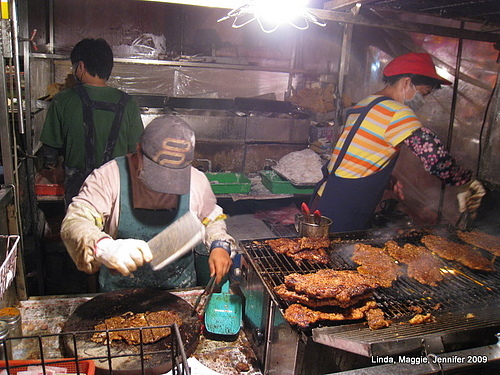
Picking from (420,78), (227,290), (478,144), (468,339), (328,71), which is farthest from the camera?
(328,71)

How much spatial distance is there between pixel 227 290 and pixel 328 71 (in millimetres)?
6439

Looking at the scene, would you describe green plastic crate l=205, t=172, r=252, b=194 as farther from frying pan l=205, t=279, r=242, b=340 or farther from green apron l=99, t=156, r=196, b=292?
frying pan l=205, t=279, r=242, b=340

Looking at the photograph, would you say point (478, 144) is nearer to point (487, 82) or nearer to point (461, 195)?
point (487, 82)

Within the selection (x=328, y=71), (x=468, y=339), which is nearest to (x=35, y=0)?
(x=328, y=71)

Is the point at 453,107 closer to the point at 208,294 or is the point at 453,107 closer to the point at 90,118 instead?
the point at 208,294

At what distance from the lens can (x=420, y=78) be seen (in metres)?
3.89

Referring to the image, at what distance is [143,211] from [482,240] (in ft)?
9.56

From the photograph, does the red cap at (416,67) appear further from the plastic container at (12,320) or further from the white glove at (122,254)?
the plastic container at (12,320)

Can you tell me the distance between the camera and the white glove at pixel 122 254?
6.86ft

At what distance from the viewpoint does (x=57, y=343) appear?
2.20 meters

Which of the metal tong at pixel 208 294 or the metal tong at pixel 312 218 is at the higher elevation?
the metal tong at pixel 312 218

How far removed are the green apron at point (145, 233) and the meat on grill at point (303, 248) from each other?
2.45 ft

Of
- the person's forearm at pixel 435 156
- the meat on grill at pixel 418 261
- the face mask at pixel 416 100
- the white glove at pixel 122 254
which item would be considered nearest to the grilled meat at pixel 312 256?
the meat on grill at pixel 418 261

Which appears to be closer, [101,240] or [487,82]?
[101,240]
